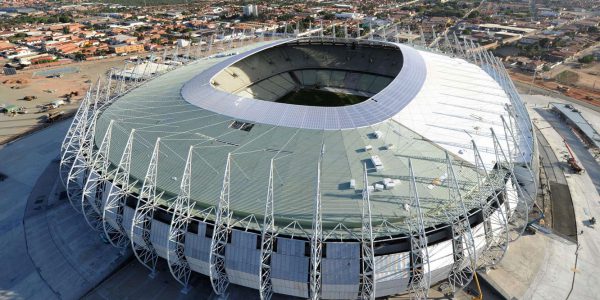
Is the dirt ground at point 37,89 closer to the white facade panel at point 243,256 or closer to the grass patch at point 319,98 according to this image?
the grass patch at point 319,98

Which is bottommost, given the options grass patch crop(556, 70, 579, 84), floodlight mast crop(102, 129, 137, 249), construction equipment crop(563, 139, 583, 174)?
construction equipment crop(563, 139, 583, 174)

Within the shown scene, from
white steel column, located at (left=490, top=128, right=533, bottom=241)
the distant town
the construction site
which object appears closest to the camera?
the construction site

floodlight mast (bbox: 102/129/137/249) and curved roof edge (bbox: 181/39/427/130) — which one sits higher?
curved roof edge (bbox: 181/39/427/130)

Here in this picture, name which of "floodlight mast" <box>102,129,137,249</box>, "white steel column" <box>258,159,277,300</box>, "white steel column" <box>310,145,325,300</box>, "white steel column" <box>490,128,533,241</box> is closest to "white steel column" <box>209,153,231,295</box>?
"white steel column" <box>258,159,277,300</box>

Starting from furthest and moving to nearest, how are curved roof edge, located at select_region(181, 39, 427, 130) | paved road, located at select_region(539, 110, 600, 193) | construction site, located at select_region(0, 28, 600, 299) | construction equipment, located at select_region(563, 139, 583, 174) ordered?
1. paved road, located at select_region(539, 110, 600, 193)
2. construction equipment, located at select_region(563, 139, 583, 174)
3. curved roof edge, located at select_region(181, 39, 427, 130)
4. construction site, located at select_region(0, 28, 600, 299)

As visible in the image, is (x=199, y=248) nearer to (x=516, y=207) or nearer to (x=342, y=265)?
(x=342, y=265)

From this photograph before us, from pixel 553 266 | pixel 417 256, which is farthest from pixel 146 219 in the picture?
pixel 553 266

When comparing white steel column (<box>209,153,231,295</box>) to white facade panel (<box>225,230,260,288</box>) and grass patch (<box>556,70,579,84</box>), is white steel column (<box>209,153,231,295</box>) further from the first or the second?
grass patch (<box>556,70,579,84</box>)

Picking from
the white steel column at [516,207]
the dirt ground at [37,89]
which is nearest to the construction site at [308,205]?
the white steel column at [516,207]
